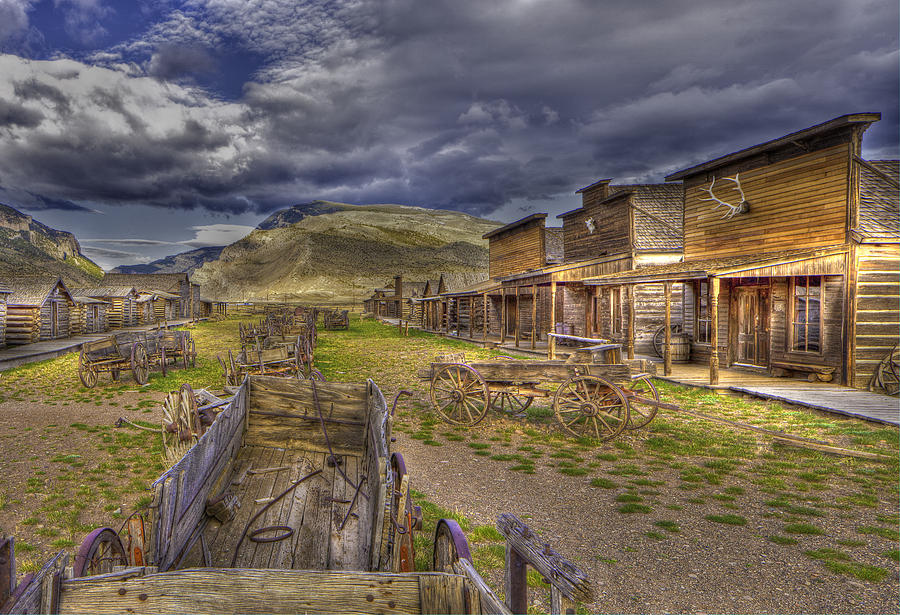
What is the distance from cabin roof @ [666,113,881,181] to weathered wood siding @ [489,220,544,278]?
1021 centimetres

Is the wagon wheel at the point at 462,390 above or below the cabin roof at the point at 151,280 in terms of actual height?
below

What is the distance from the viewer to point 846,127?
38.6 ft

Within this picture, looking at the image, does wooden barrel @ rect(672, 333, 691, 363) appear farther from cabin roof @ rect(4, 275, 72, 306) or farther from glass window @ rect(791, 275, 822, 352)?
cabin roof @ rect(4, 275, 72, 306)

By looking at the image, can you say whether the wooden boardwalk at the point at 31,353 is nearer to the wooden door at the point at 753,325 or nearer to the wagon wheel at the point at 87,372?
the wagon wheel at the point at 87,372

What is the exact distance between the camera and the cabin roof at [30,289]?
78.2 feet

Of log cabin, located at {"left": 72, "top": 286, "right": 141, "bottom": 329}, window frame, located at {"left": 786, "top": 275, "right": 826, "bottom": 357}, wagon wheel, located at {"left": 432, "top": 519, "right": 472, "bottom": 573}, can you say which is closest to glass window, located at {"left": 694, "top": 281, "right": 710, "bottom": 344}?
window frame, located at {"left": 786, "top": 275, "right": 826, "bottom": 357}

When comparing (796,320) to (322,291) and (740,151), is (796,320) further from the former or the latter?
(322,291)

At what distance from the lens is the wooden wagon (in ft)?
6.48

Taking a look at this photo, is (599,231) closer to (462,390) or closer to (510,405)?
(510,405)

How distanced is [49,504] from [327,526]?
14.3 feet

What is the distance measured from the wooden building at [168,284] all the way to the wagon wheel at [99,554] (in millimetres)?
54820

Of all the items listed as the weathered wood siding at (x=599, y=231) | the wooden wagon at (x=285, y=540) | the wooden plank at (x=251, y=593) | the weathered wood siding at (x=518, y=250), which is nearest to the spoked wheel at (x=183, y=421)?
the wooden wagon at (x=285, y=540)

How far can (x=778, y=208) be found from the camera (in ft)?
44.3

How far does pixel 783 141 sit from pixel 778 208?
1.88 m
